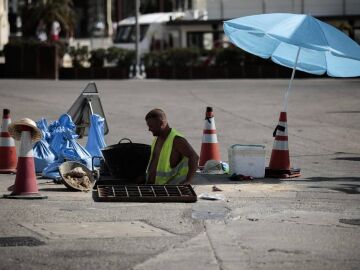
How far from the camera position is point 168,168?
11297mm

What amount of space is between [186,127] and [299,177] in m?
6.68

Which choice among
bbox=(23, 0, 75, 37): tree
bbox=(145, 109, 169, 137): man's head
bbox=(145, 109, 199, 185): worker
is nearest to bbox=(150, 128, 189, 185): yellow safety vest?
bbox=(145, 109, 199, 185): worker

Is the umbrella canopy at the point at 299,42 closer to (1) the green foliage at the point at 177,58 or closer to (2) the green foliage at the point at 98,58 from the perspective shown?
(1) the green foliage at the point at 177,58

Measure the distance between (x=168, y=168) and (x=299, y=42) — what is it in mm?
2454

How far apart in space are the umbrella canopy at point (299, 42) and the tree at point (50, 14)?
1601 inches

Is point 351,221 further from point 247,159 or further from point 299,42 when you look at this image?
point 299,42

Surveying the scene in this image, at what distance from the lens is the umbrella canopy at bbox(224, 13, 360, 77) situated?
488 inches

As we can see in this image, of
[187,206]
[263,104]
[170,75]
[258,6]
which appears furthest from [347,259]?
[258,6]

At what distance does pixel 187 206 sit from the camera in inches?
400

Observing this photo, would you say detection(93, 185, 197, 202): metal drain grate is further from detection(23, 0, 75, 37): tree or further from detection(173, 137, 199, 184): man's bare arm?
detection(23, 0, 75, 37): tree

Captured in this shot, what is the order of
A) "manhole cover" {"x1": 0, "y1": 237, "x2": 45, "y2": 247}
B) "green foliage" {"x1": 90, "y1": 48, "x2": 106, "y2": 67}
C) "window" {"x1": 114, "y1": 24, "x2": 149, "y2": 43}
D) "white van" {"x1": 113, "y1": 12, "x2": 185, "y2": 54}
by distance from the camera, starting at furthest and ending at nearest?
"window" {"x1": 114, "y1": 24, "x2": 149, "y2": 43} → "white van" {"x1": 113, "y1": 12, "x2": 185, "y2": 54} → "green foliage" {"x1": 90, "y1": 48, "x2": 106, "y2": 67} → "manhole cover" {"x1": 0, "y1": 237, "x2": 45, "y2": 247}

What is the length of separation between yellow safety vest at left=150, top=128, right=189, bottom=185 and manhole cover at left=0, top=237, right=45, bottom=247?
10.2ft

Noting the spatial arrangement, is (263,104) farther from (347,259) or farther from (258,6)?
(258,6)

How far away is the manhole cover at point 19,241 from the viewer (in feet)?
26.6
